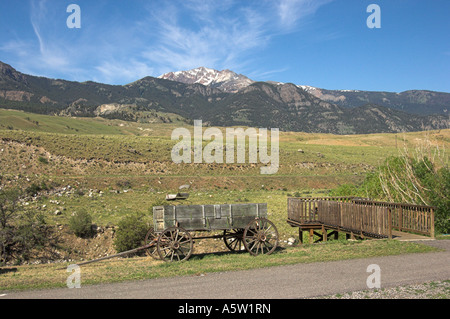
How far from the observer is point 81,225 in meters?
25.7

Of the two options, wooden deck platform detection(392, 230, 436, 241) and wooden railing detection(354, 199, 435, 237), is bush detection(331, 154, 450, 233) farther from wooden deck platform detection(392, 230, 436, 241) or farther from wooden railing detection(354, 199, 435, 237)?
wooden deck platform detection(392, 230, 436, 241)

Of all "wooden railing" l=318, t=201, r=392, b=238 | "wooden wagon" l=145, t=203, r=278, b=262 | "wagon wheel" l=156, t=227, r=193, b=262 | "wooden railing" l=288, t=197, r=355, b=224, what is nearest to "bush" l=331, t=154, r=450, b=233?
"wooden railing" l=318, t=201, r=392, b=238

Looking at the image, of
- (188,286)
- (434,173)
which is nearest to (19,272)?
(188,286)

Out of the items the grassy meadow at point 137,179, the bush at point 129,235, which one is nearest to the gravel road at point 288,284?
the grassy meadow at point 137,179

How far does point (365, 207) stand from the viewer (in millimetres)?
16312

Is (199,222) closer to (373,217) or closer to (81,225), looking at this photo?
(373,217)

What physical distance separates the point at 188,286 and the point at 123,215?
2342 centimetres

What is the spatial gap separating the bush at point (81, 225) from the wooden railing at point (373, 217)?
15.1 meters

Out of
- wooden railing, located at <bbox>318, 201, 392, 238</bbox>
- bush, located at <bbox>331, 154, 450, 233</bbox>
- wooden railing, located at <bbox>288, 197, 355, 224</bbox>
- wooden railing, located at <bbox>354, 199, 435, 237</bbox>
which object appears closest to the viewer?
wooden railing, located at <bbox>318, 201, 392, 238</bbox>

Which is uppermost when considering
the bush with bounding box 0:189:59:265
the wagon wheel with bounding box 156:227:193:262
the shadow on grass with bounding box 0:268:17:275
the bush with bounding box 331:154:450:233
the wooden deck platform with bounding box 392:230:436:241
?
the bush with bounding box 331:154:450:233

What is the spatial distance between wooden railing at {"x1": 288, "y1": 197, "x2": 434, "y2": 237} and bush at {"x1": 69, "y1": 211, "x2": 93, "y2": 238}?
1513cm

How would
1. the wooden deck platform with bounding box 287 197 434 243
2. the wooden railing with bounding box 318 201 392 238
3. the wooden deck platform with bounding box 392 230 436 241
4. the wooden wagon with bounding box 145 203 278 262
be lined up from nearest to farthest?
the wooden wagon with bounding box 145 203 278 262, the wooden deck platform with bounding box 392 230 436 241, the wooden railing with bounding box 318 201 392 238, the wooden deck platform with bounding box 287 197 434 243

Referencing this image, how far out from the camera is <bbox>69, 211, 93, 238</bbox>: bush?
2567 centimetres

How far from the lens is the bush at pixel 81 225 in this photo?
2567 cm
